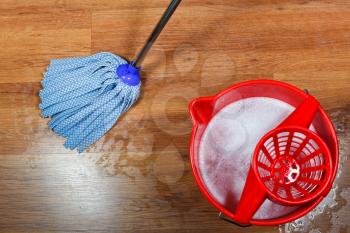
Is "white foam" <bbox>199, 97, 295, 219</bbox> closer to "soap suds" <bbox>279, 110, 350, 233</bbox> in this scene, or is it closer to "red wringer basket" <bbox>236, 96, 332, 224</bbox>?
"red wringer basket" <bbox>236, 96, 332, 224</bbox>

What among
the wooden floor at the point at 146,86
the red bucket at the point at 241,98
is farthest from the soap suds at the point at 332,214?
the red bucket at the point at 241,98

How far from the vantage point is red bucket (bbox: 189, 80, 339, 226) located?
3.03ft

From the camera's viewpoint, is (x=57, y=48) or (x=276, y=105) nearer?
(x=276, y=105)

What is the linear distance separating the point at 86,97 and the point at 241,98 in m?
0.36

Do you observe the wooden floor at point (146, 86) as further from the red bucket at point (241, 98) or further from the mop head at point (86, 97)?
the red bucket at point (241, 98)

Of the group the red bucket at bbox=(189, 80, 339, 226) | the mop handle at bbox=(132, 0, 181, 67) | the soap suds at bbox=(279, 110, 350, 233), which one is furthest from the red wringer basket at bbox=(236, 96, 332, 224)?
the mop handle at bbox=(132, 0, 181, 67)

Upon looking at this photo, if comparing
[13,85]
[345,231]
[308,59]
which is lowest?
[345,231]

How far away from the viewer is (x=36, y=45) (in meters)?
1.17

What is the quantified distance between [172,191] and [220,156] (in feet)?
0.57

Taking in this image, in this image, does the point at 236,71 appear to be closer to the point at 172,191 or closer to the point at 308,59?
the point at 308,59

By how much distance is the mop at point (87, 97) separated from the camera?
1.08 m

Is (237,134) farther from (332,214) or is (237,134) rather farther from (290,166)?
(332,214)

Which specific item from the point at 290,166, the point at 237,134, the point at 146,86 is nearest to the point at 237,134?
the point at 237,134

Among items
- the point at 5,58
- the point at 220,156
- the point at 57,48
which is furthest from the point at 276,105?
the point at 5,58
